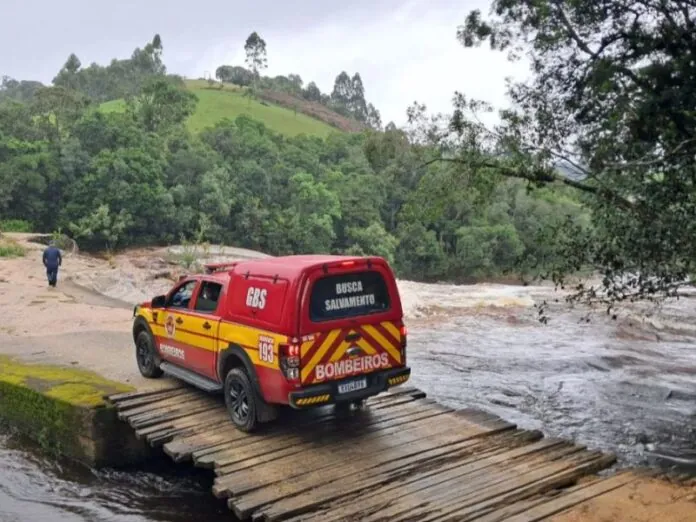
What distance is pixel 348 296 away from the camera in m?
8.13

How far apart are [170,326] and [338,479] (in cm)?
404

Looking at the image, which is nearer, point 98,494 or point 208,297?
point 98,494

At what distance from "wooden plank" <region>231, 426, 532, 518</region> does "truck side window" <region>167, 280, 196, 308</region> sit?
338 centimetres

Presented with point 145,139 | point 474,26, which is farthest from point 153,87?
point 474,26

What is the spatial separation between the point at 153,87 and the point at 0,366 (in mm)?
48707

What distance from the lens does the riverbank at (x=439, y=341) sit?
1198 cm

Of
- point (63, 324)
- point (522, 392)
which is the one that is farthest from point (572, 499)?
point (63, 324)

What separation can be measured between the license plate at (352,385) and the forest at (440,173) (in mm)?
4198

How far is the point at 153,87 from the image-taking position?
186ft

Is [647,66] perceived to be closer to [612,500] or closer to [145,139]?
[612,500]

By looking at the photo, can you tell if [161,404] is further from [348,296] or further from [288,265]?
[348,296]

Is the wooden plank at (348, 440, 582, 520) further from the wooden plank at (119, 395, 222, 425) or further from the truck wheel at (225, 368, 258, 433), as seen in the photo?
the wooden plank at (119, 395, 222, 425)

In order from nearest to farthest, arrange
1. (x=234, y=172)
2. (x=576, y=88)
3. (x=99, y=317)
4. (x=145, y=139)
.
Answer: (x=576, y=88), (x=99, y=317), (x=145, y=139), (x=234, y=172)

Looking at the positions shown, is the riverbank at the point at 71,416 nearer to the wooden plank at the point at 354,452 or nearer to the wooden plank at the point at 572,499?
the wooden plank at the point at 354,452
